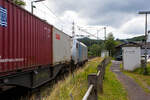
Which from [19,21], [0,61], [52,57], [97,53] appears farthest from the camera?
[97,53]

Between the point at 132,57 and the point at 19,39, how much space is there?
40.0 feet

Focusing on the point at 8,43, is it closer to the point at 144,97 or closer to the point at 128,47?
the point at 144,97

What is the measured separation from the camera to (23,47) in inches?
223

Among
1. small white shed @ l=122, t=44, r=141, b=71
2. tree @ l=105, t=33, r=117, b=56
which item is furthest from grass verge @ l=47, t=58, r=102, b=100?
tree @ l=105, t=33, r=117, b=56

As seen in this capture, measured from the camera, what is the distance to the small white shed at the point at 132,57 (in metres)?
14.7

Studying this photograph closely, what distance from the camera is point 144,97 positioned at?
6.43 m

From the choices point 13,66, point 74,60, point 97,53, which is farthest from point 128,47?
point 97,53

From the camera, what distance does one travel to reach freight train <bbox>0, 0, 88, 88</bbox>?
15.2 ft

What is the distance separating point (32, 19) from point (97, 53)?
195 ft

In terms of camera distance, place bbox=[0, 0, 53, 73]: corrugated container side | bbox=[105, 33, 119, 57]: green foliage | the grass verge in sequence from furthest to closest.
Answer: bbox=[105, 33, 119, 57]: green foliage < the grass verge < bbox=[0, 0, 53, 73]: corrugated container side

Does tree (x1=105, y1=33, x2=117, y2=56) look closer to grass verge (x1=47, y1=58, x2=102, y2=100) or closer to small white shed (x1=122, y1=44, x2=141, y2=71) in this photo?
small white shed (x1=122, y1=44, x2=141, y2=71)

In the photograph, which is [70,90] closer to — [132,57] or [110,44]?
[132,57]

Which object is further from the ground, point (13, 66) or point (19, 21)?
point (19, 21)

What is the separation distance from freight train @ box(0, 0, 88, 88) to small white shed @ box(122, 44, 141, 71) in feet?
30.2
